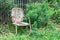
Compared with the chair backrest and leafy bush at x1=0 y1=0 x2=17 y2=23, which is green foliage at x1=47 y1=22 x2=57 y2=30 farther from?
leafy bush at x1=0 y1=0 x2=17 y2=23

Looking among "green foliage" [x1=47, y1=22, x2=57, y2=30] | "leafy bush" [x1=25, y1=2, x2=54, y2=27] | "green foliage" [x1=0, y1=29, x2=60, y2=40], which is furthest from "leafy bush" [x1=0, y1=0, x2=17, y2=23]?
"green foliage" [x1=47, y1=22, x2=57, y2=30]

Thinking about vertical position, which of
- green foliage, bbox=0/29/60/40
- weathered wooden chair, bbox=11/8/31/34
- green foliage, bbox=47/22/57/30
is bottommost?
green foliage, bbox=0/29/60/40

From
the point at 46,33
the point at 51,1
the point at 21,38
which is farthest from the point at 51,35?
the point at 51,1

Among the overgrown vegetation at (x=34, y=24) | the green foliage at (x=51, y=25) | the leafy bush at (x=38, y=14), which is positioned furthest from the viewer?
Result: the green foliage at (x=51, y=25)

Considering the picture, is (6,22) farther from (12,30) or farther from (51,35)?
(51,35)

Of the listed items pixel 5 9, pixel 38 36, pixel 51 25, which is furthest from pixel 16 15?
pixel 51 25

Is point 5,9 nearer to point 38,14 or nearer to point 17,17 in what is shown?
point 17,17

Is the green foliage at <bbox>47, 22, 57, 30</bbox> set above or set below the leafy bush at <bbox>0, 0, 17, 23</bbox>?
below

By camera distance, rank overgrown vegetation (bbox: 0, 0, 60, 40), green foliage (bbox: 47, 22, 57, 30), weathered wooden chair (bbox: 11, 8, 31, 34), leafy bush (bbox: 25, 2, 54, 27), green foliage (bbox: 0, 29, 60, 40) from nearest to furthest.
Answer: green foliage (bbox: 0, 29, 60, 40) → overgrown vegetation (bbox: 0, 0, 60, 40) → weathered wooden chair (bbox: 11, 8, 31, 34) → leafy bush (bbox: 25, 2, 54, 27) → green foliage (bbox: 47, 22, 57, 30)

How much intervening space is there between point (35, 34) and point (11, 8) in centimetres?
158

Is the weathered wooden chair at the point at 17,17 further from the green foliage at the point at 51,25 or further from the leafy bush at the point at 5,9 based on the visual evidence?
the green foliage at the point at 51,25

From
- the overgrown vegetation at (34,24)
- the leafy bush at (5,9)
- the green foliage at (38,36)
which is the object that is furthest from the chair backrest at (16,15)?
the green foliage at (38,36)

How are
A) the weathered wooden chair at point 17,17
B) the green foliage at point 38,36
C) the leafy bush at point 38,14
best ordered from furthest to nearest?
1. the leafy bush at point 38,14
2. the weathered wooden chair at point 17,17
3. the green foliage at point 38,36

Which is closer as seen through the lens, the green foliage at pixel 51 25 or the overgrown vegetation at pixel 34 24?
the overgrown vegetation at pixel 34 24
